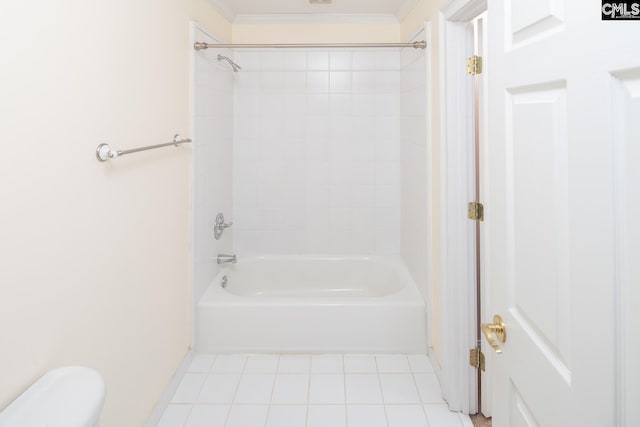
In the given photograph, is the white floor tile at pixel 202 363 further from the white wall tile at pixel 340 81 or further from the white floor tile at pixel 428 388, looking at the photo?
the white wall tile at pixel 340 81

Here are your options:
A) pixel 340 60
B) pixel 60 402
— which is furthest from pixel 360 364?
pixel 340 60

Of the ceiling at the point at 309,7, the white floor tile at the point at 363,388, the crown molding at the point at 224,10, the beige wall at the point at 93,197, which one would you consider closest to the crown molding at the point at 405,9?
the ceiling at the point at 309,7

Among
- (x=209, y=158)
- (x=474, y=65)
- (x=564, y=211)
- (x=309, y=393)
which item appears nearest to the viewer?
(x=564, y=211)

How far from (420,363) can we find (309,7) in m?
2.54

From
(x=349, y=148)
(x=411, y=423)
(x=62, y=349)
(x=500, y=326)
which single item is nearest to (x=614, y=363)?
(x=500, y=326)

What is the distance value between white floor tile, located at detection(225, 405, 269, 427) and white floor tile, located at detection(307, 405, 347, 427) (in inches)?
8.5

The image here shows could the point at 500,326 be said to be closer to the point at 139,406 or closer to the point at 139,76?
the point at 139,406

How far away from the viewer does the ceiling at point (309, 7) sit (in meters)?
3.20

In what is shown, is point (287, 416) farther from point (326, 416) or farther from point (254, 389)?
point (254, 389)

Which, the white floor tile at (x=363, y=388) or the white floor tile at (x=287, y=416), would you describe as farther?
the white floor tile at (x=363, y=388)

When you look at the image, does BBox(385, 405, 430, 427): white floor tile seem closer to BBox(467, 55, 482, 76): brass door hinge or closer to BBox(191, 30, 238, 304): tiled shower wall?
BBox(191, 30, 238, 304): tiled shower wall

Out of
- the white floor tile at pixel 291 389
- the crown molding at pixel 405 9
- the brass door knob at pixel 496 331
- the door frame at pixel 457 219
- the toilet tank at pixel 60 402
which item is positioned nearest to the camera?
the toilet tank at pixel 60 402

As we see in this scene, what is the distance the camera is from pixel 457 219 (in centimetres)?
217

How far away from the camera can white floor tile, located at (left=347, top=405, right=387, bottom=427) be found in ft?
6.78
